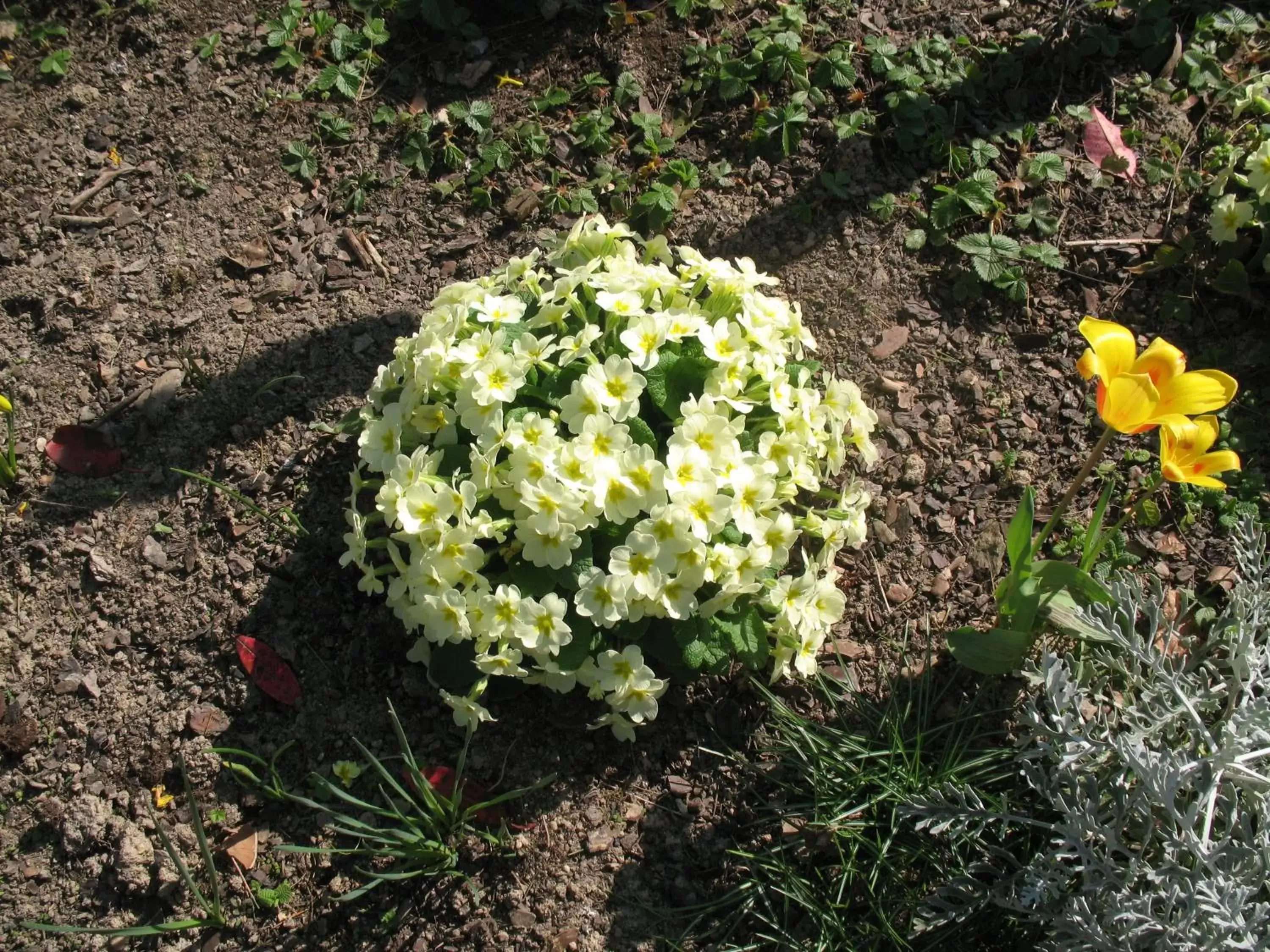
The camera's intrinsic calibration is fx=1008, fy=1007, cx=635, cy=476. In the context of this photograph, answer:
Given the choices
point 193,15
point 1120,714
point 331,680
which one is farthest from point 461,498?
point 193,15

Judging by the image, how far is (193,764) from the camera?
2.68 meters

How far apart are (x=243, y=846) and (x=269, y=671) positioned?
0.46 meters

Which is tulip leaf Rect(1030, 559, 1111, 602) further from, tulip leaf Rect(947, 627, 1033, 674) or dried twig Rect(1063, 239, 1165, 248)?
dried twig Rect(1063, 239, 1165, 248)

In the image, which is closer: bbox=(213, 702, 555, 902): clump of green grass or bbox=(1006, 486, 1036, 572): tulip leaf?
bbox=(213, 702, 555, 902): clump of green grass

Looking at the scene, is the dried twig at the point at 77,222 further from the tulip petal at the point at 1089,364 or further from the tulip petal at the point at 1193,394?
the tulip petal at the point at 1193,394

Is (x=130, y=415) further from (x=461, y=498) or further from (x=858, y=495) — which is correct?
(x=858, y=495)

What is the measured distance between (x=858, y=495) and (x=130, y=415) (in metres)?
2.26

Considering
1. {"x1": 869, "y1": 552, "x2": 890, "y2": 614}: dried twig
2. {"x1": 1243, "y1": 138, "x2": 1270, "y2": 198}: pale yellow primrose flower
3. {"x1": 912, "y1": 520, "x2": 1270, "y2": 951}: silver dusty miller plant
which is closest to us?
{"x1": 912, "y1": 520, "x2": 1270, "y2": 951}: silver dusty miller plant

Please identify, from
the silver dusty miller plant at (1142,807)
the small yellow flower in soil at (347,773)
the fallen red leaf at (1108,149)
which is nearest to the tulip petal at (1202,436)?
the silver dusty miller plant at (1142,807)

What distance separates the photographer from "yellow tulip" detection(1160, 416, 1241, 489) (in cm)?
215

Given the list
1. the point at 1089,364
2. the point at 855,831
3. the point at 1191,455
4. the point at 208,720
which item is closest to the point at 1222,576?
the point at 1191,455

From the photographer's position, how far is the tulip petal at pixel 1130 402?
2.11m

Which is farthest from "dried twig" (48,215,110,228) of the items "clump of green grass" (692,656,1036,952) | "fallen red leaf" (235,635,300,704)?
"clump of green grass" (692,656,1036,952)

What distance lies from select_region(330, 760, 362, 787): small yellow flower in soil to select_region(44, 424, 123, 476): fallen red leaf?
123cm
